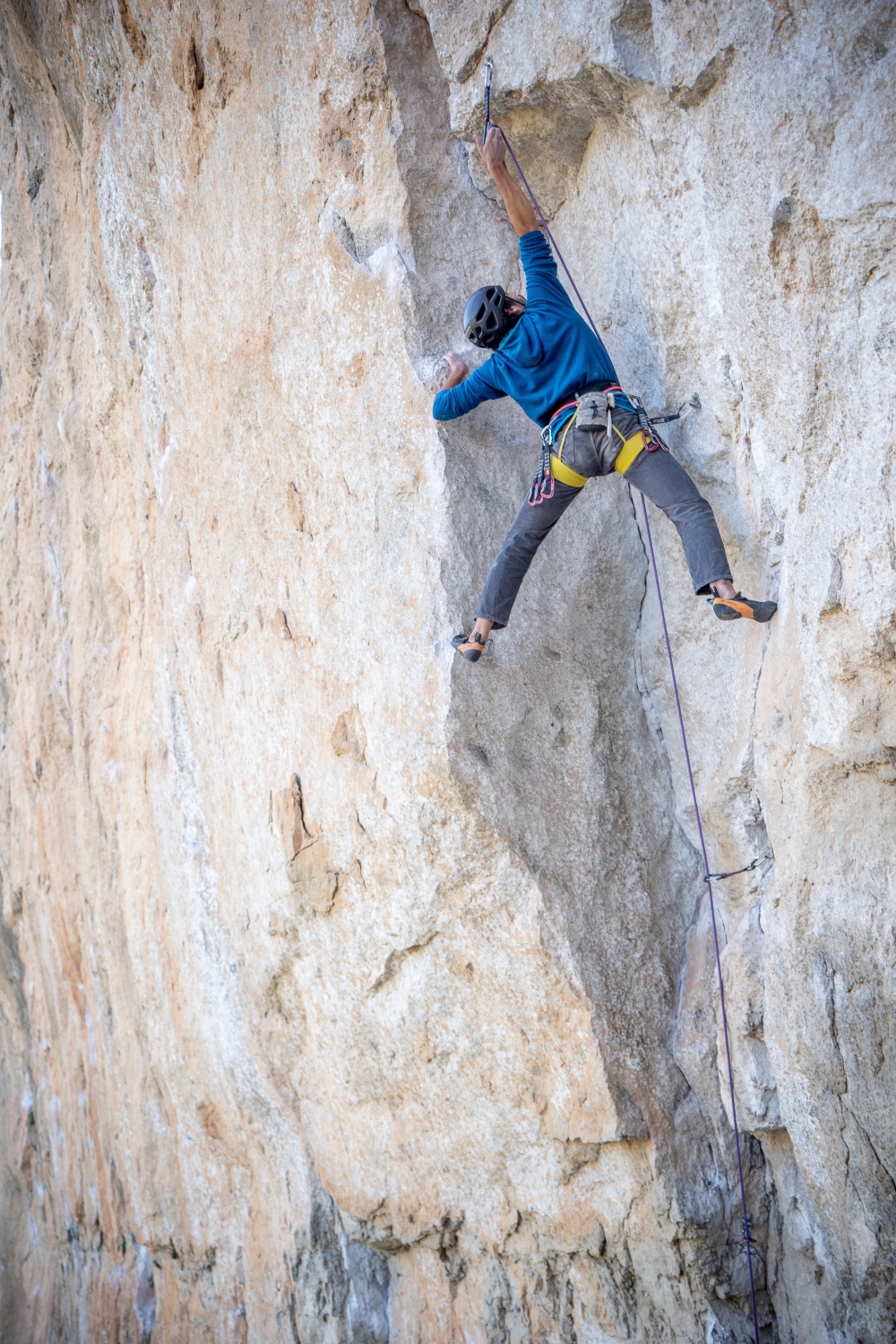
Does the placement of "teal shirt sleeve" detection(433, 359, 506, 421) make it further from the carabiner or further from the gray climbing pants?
the carabiner

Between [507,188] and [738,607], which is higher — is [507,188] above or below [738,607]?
above

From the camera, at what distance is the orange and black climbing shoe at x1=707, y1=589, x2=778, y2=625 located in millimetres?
4215

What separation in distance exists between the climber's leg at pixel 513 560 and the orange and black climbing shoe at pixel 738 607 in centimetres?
79

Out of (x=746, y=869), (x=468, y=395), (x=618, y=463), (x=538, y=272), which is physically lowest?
(x=746, y=869)

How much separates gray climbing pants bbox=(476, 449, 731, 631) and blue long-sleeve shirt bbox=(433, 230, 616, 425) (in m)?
0.40

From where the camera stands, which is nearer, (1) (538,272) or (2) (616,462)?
(2) (616,462)

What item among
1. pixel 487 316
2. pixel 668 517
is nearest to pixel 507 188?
pixel 487 316

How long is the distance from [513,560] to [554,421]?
62 centimetres

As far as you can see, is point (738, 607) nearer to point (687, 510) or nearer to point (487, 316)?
point (687, 510)

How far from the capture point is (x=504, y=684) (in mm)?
4836

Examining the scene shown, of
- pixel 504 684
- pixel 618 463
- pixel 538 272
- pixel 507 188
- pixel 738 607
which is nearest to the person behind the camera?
pixel 738 607

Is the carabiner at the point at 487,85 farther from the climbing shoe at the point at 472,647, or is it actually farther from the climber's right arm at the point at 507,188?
the climbing shoe at the point at 472,647

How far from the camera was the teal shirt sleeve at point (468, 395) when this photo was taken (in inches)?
181

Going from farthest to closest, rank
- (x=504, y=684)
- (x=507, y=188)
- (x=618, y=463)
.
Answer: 1. (x=504, y=684)
2. (x=507, y=188)
3. (x=618, y=463)
